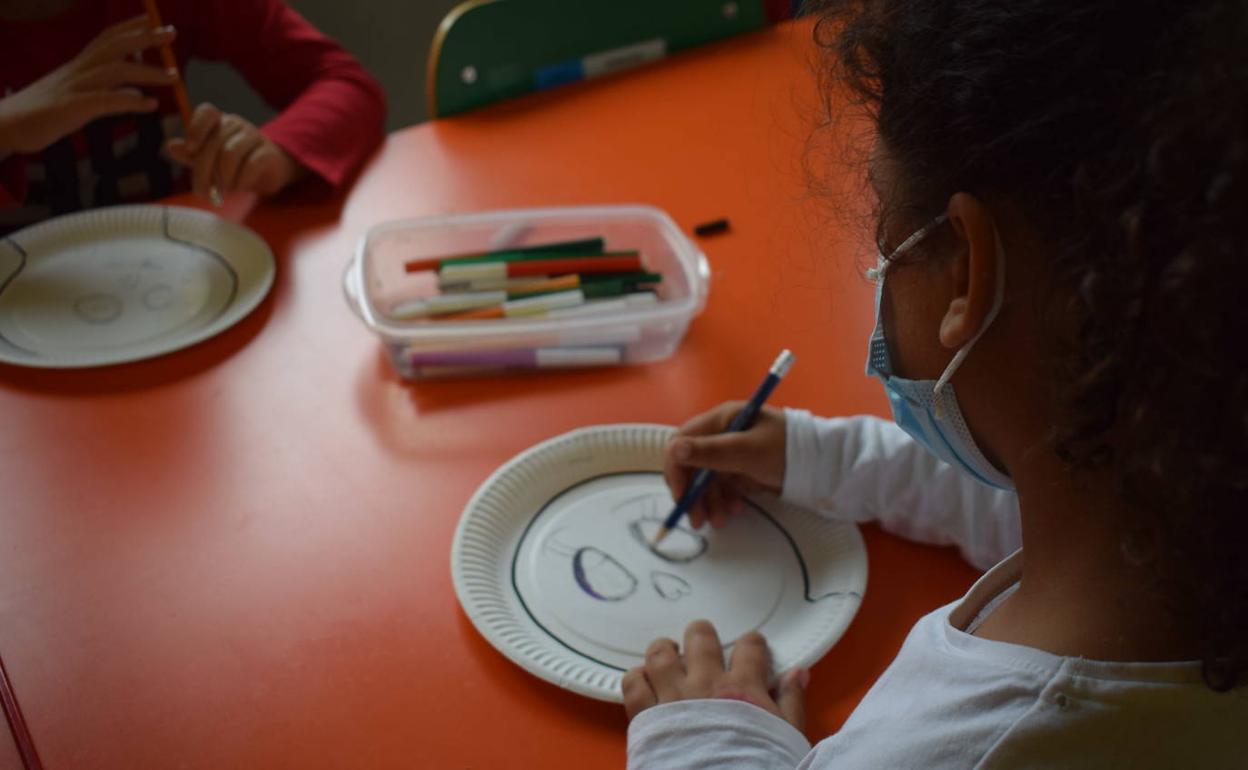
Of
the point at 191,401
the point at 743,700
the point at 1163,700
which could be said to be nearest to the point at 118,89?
the point at 191,401

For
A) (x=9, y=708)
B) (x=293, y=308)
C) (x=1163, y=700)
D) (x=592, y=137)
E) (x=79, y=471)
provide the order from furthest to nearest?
1. (x=592, y=137)
2. (x=293, y=308)
3. (x=79, y=471)
4. (x=9, y=708)
5. (x=1163, y=700)

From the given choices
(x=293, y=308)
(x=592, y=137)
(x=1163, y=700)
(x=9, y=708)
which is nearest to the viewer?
(x=1163, y=700)

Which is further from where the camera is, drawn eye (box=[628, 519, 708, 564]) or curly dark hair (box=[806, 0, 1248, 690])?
drawn eye (box=[628, 519, 708, 564])

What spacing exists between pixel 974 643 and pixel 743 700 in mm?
152

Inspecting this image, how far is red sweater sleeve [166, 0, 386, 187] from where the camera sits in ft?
3.83

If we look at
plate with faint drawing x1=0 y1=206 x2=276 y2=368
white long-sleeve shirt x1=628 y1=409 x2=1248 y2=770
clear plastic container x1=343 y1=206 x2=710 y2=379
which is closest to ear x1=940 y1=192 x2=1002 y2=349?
white long-sleeve shirt x1=628 y1=409 x2=1248 y2=770

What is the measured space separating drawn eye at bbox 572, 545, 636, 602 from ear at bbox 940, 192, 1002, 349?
0.28 metres

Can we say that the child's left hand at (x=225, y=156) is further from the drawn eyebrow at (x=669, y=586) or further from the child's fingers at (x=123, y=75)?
the drawn eyebrow at (x=669, y=586)

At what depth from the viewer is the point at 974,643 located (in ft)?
1.57

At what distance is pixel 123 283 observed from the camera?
938 millimetres

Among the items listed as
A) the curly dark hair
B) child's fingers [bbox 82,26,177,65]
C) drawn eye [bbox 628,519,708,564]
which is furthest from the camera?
child's fingers [bbox 82,26,177,65]

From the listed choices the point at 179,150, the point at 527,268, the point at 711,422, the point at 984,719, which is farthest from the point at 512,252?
the point at 984,719

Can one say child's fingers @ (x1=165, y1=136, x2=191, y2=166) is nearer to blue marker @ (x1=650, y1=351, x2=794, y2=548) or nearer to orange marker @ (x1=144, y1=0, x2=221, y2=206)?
orange marker @ (x1=144, y1=0, x2=221, y2=206)

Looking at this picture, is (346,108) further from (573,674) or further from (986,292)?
(986,292)
